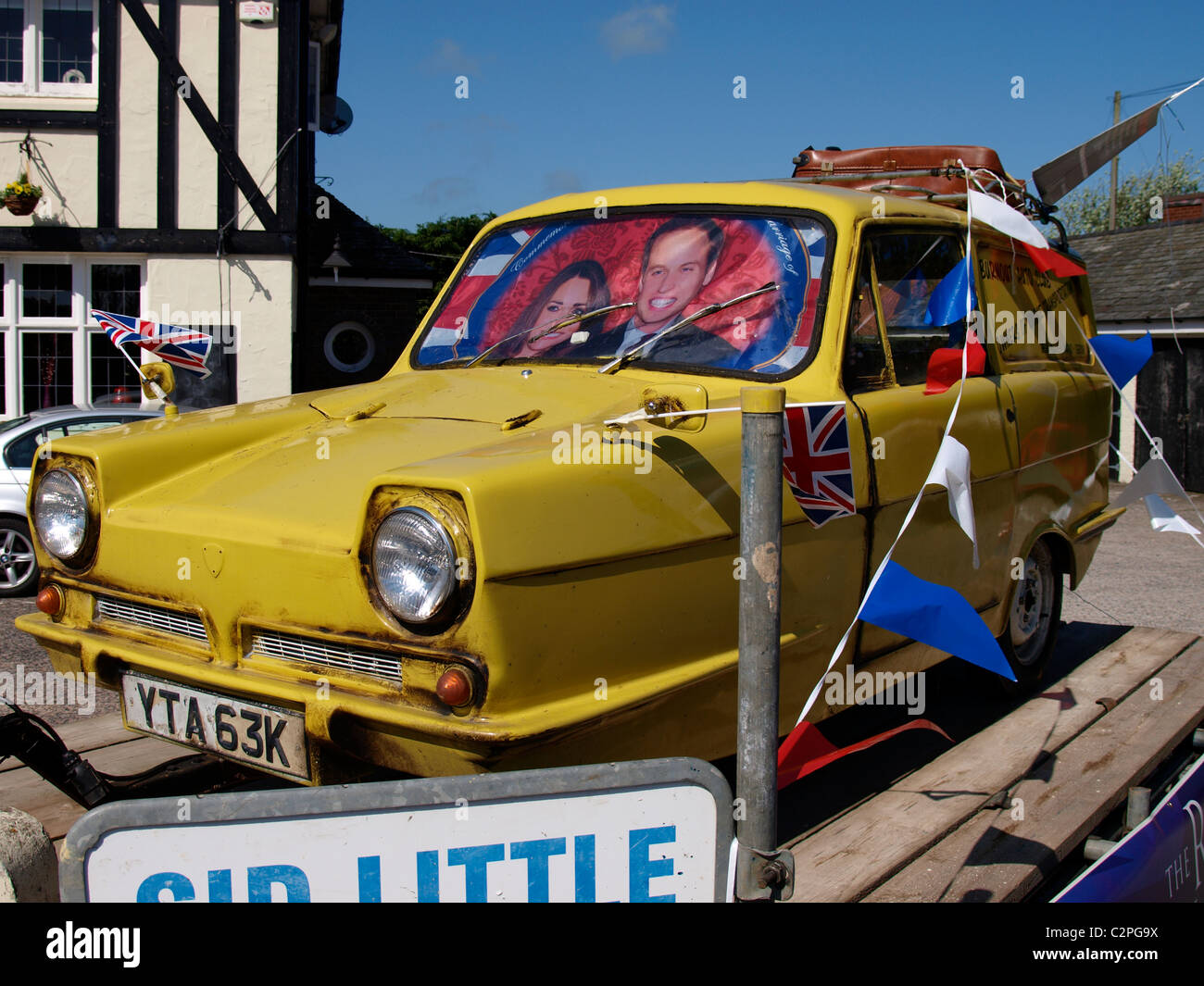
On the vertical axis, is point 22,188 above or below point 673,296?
above

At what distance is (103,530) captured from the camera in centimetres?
285

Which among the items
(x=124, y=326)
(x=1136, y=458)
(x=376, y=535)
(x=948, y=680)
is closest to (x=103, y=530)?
(x=376, y=535)

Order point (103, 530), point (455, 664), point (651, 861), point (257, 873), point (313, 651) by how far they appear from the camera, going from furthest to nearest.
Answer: point (103, 530), point (313, 651), point (455, 664), point (651, 861), point (257, 873)

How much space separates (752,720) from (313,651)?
1.15 metres

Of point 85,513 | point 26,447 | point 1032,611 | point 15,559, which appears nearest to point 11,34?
point 26,447

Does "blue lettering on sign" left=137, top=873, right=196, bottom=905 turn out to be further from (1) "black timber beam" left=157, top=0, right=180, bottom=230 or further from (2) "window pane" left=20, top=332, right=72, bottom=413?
(2) "window pane" left=20, top=332, right=72, bottom=413

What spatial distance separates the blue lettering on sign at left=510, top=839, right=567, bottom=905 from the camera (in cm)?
151

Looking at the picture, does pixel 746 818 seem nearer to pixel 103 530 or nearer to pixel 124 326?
pixel 103 530

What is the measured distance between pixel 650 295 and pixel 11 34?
1157cm

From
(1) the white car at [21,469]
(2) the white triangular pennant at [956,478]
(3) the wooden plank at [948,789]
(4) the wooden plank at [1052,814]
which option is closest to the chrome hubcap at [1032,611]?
(3) the wooden plank at [948,789]

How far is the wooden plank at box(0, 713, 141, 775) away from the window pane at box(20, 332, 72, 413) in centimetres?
979

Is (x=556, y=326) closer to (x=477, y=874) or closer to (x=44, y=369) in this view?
(x=477, y=874)

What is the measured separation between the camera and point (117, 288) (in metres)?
12.3

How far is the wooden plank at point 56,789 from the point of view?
2.99 meters
